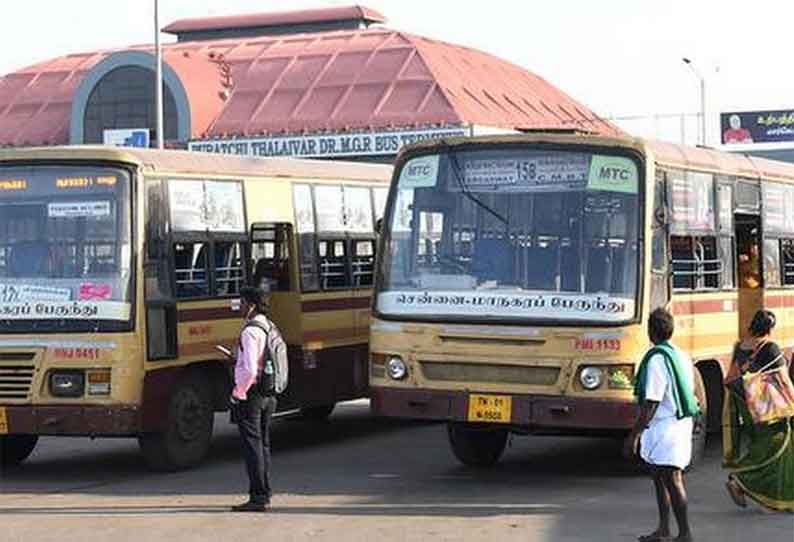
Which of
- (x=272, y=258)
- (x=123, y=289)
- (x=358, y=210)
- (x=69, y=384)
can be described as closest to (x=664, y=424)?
(x=123, y=289)

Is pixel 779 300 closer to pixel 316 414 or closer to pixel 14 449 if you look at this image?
pixel 316 414

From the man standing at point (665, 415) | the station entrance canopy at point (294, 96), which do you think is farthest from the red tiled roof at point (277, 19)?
the man standing at point (665, 415)

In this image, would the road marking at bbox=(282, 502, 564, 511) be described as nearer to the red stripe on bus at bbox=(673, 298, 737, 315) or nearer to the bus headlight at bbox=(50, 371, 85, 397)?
the red stripe on bus at bbox=(673, 298, 737, 315)

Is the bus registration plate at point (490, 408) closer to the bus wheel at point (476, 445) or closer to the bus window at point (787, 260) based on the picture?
the bus wheel at point (476, 445)

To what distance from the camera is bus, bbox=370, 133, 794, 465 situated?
12.0 metres

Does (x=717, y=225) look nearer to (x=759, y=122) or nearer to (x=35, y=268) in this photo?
(x=35, y=268)

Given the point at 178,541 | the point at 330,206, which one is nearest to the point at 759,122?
the point at 330,206

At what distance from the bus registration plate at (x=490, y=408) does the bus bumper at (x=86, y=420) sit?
9.60 feet

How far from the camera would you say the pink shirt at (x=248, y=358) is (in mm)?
11602

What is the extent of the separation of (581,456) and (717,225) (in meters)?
2.60

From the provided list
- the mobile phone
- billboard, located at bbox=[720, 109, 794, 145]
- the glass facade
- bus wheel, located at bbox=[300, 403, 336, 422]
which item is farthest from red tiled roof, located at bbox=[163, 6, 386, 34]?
the mobile phone

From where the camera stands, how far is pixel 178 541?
1039 cm

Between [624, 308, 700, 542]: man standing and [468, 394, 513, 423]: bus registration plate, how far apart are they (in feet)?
7.27

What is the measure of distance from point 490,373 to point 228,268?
3451 mm
